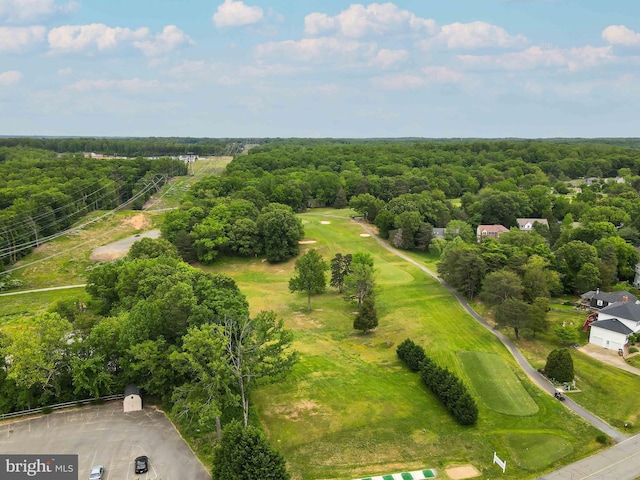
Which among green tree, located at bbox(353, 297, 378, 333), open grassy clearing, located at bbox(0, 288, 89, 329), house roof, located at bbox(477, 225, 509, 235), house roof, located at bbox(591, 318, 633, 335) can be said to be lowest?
open grassy clearing, located at bbox(0, 288, 89, 329)

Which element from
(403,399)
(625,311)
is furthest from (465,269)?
(403,399)

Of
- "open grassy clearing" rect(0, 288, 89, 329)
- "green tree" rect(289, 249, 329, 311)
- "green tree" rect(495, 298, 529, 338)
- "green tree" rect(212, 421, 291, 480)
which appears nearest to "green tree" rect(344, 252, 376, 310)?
"green tree" rect(289, 249, 329, 311)

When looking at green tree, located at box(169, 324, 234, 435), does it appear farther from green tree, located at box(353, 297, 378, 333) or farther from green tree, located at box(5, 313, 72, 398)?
green tree, located at box(353, 297, 378, 333)

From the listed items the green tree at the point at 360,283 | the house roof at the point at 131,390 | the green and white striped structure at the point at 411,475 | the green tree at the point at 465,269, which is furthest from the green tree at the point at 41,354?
the green tree at the point at 465,269

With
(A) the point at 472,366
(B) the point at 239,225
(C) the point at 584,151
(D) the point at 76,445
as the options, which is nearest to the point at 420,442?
(A) the point at 472,366

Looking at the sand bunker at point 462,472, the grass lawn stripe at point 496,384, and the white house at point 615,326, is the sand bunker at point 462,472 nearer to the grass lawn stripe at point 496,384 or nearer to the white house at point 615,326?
the grass lawn stripe at point 496,384

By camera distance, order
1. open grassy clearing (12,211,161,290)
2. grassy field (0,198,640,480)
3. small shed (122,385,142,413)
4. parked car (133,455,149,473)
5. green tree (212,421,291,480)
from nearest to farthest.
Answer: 1. green tree (212,421,291,480)
2. parked car (133,455,149,473)
3. grassy field (0,198,640,480)
4. small shed (122,385,142,413)
5. open grassy clearing (12,211,161,290)

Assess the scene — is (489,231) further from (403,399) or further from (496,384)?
(403,399)
